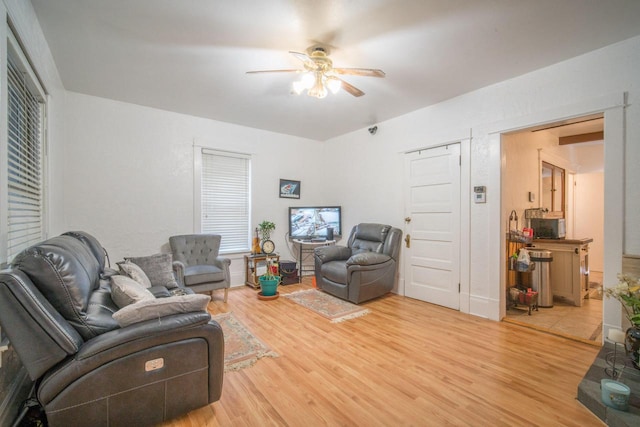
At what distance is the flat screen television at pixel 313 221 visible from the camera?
16.8 ft

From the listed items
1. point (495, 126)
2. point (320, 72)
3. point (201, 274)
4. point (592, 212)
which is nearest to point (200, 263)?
point (201, 274)

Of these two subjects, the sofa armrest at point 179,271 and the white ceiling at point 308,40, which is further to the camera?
the sofa armrest at point 179,271

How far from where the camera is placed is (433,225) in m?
3.79

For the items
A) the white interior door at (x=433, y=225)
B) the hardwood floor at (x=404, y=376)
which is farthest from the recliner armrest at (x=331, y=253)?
the hardwood floor at (x=404, y=376)

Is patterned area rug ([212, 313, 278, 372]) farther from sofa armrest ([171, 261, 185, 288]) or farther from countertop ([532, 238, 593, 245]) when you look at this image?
countertop ([532, 238, 593, 245])

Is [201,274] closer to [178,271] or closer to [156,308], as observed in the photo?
[178,271]

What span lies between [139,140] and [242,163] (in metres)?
1.52

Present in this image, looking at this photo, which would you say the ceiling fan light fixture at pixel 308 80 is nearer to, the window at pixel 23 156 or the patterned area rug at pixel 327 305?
the window at pixel 23 156

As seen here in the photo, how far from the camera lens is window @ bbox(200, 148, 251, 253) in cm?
444

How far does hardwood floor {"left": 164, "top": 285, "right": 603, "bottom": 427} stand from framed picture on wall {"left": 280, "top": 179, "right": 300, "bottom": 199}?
2541 mm

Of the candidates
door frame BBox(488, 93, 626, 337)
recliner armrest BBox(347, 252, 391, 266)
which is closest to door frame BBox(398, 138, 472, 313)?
door frame BBox(488, 93, 626, 337)

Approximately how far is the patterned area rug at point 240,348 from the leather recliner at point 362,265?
4.80 ft

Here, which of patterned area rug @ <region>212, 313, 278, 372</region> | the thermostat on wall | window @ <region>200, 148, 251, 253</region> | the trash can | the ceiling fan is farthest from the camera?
window @ <region>200, 148, 251, 253</region>

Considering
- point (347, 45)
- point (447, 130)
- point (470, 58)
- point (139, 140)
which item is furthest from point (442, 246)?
point (139, 140)
